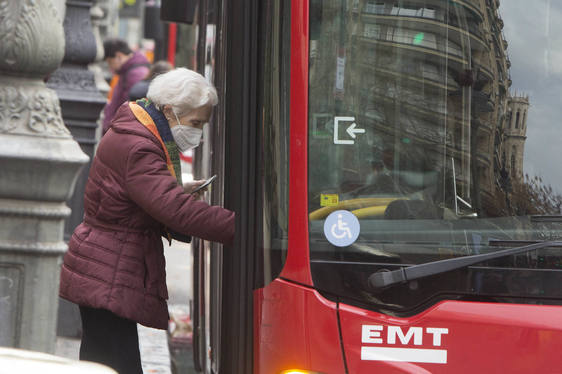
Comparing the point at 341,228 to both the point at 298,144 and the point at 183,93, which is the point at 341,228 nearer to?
the point at 298,144

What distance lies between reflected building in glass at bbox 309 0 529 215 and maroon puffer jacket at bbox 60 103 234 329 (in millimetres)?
745

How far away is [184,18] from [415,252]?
155cm

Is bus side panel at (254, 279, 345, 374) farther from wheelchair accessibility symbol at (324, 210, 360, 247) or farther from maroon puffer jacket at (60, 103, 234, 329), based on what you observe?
maroon puffer jacket at (60, 103, 234, 329)

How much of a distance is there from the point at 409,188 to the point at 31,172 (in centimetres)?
171

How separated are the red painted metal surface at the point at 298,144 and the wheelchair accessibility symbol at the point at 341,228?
0.26ft

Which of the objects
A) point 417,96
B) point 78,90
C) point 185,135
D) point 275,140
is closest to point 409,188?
point 417,96

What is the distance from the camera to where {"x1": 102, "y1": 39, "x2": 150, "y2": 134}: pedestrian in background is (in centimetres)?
1108

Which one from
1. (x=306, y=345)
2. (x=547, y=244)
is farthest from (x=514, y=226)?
(x=306, y=345)

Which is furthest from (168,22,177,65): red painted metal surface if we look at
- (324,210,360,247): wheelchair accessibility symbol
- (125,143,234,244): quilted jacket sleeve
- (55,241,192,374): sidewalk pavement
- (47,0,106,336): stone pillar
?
(324,210,360,247): wheelchair accessibility symbol

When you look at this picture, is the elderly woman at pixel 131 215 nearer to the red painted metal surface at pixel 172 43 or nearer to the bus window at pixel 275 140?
the bus window at pixel 275 140

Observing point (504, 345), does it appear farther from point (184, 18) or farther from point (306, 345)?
point (184, 18)

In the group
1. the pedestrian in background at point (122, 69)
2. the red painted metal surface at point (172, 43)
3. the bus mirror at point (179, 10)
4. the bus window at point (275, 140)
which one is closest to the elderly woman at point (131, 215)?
the bus mirror at point (179, 10)

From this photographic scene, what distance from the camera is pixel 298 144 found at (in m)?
3.23

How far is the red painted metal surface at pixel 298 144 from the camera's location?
3221mm
